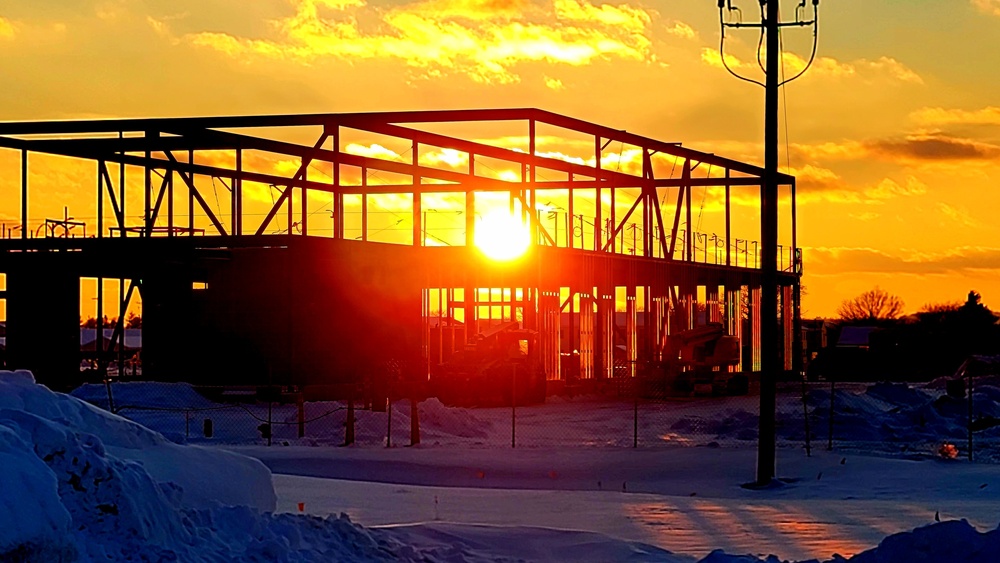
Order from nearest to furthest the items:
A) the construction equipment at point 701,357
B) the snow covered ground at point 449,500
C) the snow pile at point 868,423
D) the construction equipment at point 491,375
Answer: the snow covered ground at point 449,500
the snow pile at point 868,423
the construction equipment at point 491,375
the construction equipment at point 701,357

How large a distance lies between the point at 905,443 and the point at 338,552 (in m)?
23.0

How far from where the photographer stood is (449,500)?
19750 millimetres

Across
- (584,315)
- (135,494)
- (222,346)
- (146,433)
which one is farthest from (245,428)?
(584,315)

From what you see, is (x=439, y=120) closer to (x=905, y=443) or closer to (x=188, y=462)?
(x=905, y=443)

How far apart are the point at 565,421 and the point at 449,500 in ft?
65.0

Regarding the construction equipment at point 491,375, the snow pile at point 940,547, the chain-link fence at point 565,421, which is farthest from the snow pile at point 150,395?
the snow pile at point 940,547

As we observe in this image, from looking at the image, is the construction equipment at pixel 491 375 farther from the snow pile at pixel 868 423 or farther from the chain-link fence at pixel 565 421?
the snow pile at pixel 868 423

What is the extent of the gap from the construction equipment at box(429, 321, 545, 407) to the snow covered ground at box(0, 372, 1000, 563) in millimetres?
13592

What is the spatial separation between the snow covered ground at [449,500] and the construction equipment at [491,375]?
13592mm

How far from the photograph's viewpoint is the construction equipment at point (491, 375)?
45.5 meters

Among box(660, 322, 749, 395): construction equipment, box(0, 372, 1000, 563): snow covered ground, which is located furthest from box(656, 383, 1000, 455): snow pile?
box(660, 322, 749, 395): construction equipment

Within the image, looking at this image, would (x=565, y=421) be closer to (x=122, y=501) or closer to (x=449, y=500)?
(x=449, y=500)

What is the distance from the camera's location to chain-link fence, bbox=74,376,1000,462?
1232 inches

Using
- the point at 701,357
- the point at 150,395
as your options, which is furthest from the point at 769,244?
the point at 701,357
